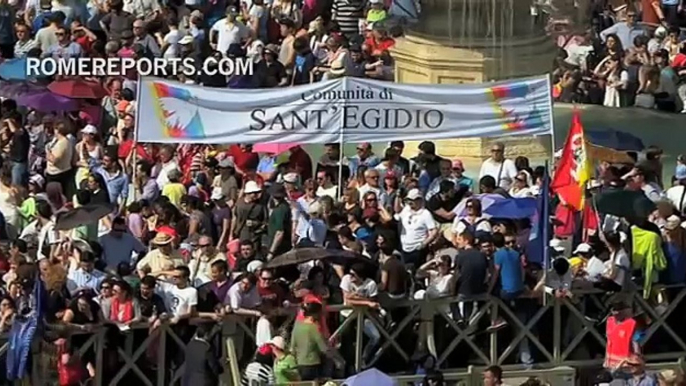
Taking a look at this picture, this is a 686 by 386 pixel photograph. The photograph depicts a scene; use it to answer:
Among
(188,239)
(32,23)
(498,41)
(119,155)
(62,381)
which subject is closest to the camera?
(62,381)

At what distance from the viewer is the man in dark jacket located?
80.9ft

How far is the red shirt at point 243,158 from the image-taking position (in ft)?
96.7

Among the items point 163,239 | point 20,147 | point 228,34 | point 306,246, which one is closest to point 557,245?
point 306,246

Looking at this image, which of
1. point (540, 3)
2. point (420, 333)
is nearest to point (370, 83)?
point (420, 333)

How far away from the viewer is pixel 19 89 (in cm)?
3119

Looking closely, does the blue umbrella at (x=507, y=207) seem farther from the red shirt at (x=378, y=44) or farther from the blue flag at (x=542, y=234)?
the red shirt at (x=378, y=44)

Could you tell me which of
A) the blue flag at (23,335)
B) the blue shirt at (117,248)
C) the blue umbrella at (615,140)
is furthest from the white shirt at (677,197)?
the blue flag at (23,335)

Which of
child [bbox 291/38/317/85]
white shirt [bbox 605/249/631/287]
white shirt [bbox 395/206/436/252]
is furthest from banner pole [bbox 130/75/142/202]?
white shirt [bbox 605/249/631/287]

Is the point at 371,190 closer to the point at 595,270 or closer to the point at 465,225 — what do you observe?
the point at 465,225

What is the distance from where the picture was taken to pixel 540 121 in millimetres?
26984

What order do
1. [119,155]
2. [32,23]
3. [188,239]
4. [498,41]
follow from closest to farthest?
[188,239] → [119,155] → [498,41] → [32,23]

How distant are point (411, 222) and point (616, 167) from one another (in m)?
2.63

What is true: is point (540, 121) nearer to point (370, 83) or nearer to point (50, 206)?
point (370, 83)

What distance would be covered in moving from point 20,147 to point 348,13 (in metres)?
6.73
